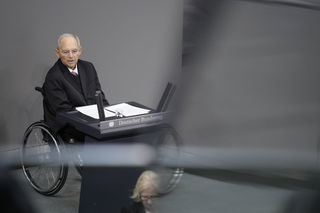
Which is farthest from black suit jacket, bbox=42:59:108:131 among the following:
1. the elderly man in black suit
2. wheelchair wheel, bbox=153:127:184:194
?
wheelchair wheel, bbox=153:127:184:194

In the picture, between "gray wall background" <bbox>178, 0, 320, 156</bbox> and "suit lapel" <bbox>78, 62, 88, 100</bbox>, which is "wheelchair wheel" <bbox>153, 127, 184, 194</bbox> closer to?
"gray wall background" <bbox>178, 0, 320, 156</bbox>

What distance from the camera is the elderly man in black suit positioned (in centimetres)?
193

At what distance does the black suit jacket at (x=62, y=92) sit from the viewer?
1925 millimetres

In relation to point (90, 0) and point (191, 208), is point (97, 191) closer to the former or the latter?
point (90, 0)

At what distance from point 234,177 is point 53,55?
84.1 inches

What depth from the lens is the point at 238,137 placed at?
20 cm

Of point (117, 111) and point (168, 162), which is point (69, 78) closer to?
point (117, 111)

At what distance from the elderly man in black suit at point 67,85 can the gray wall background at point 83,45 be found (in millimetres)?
273

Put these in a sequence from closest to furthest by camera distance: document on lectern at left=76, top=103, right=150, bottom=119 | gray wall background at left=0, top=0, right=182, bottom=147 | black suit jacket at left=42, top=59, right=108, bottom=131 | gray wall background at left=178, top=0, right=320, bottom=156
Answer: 1. gray wall background at left=178, top=0, right=320, bottom=156
2. document on lectern at left=76, top=103, right=150, bottom=119
3. black suit jacket at left=42, top=59, right=108, bottom=131
4. gray wall background at left=0, top=0, right=182, bottom=147

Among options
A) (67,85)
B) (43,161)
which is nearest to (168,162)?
(67,85)

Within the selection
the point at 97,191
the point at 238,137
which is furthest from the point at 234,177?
the point at 97,191

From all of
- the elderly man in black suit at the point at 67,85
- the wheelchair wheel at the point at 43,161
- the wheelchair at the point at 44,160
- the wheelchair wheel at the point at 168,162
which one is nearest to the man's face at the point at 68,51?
the elderly man in black suit at the point at 67,85

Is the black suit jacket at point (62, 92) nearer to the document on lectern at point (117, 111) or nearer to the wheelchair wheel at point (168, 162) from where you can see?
the document on lectern at point (117, 111)

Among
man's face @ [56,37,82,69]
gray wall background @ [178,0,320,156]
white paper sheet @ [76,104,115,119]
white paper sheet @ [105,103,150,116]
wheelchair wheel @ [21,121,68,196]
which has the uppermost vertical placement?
gray wall background @ [178,0,320,156]
